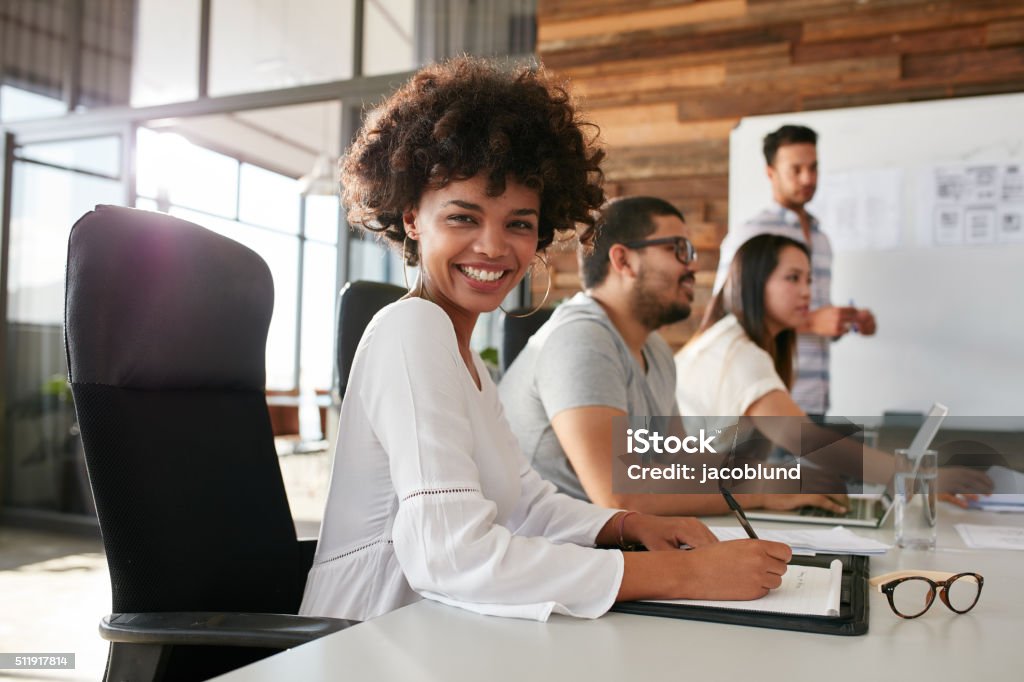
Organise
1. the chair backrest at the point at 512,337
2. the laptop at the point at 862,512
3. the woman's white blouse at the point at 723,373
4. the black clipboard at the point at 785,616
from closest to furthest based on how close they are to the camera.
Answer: the black clipboard at the point at 785,616 < the laptop at the point at 862,512 < the chair backrest at the point at 512,337 < the woman's white blouse at the point at 723,373

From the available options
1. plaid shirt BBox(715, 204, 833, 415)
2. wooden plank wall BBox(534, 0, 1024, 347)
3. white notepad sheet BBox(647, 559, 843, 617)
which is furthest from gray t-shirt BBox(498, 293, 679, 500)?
plaid shirt BBox(715, 204, 833, 415)

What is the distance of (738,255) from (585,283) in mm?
1385

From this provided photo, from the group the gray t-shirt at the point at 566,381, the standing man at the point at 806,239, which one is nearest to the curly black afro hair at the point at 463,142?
the gray t-shirt at the point at 566,381

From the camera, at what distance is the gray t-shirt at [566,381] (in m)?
1.75

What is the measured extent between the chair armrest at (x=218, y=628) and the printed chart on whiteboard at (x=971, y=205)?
2882mm

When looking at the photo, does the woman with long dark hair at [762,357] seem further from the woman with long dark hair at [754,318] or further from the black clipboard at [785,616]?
the black clipboard at [785,616]

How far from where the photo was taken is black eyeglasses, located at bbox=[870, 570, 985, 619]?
90 cm

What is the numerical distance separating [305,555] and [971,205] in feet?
8.95

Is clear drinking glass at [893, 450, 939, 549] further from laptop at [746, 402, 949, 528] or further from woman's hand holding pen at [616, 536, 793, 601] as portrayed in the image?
woman's hand holding pen at [616, 536, 793, 601]

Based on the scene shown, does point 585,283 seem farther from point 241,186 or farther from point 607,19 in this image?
point 241,186

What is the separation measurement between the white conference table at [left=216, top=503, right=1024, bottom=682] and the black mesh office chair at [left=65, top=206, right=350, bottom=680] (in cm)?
14

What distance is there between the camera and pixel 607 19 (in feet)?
12.2

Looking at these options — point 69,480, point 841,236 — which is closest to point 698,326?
point 841,236

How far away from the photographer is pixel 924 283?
3146 millimetres
